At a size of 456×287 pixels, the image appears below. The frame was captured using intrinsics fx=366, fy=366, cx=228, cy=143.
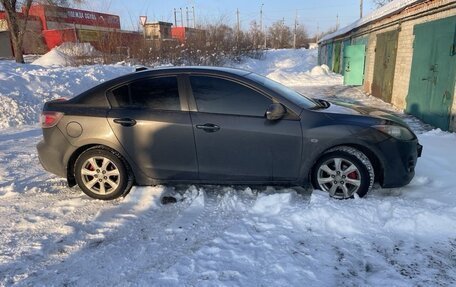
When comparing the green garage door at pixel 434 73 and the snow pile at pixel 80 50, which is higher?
the snow pile at pixel 80 50

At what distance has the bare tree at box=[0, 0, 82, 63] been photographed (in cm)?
1920

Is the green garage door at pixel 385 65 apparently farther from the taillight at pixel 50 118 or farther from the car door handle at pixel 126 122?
the taillight at pixel 50 118

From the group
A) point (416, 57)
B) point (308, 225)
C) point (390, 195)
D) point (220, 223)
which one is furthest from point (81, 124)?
point (416, 57)

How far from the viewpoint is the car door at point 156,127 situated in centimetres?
429

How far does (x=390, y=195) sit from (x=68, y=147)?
3.92 meters

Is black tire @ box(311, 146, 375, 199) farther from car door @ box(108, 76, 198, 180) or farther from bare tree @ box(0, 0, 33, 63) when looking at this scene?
bare tree @ box(0, 0, 33, 63)

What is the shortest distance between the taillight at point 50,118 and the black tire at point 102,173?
1.76 feet

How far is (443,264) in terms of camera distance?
3.06 m

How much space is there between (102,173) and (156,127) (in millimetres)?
910

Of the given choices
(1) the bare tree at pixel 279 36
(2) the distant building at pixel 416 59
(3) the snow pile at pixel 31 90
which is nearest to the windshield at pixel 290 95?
(2) the distant building at pixel 416 59

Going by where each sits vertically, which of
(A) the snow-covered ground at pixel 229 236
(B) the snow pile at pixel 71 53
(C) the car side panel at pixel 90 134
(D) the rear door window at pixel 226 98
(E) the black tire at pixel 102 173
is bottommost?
(A) the snow-covered ground at pixel 229 236

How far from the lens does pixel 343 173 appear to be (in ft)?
13.7

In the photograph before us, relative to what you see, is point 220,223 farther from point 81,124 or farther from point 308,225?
point 81,124

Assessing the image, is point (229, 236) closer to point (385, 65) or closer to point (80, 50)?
point (385, 65)
